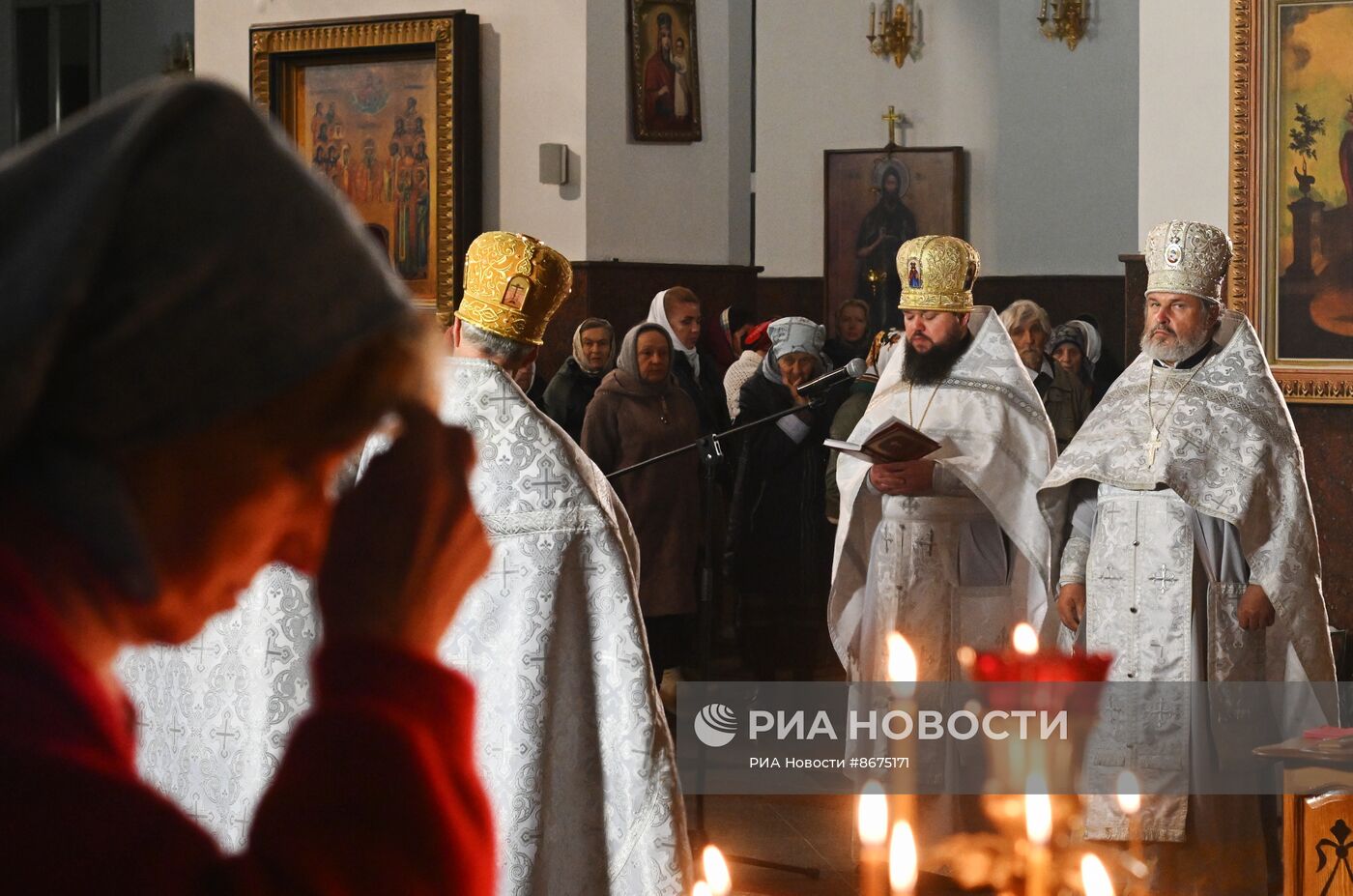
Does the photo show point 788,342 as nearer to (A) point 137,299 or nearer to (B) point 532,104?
(B) point 532,104

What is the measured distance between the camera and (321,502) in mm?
845

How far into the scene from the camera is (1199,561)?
5160 millimetres

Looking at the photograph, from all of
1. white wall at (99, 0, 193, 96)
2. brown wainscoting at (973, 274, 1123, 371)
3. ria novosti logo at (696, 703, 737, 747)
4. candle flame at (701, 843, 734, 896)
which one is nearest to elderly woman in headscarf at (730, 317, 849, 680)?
ria novosti logo at (696, 703, 737, 747)

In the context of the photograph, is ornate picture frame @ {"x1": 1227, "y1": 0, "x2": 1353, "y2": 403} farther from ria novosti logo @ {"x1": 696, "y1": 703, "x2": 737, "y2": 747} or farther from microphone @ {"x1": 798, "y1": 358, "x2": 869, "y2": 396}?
ria novosti logo @ {"x1": 696, "y1": 703, "x2": 737, "y2": 747}

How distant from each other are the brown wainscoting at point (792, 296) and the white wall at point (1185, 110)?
9429 mm

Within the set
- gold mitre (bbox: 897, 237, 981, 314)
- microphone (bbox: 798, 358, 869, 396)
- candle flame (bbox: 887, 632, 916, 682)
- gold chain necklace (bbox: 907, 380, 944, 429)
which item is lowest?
A: candle flame (bbox: 887, 632, 916, 682)

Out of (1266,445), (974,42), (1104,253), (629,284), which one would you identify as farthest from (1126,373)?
(974,42)

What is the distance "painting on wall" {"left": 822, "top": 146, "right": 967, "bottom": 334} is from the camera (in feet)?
51.3

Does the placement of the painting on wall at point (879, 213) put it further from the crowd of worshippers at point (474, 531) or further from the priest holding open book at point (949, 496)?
the priest holding open book at point (949, 496)

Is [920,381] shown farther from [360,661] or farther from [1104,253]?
[1104,253]

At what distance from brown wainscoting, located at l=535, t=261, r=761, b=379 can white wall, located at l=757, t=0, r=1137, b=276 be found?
6.03 metres

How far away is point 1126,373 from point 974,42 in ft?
36.3

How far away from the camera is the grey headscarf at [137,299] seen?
28.7 inches

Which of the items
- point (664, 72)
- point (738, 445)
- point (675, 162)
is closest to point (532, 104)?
point (664, 72)
